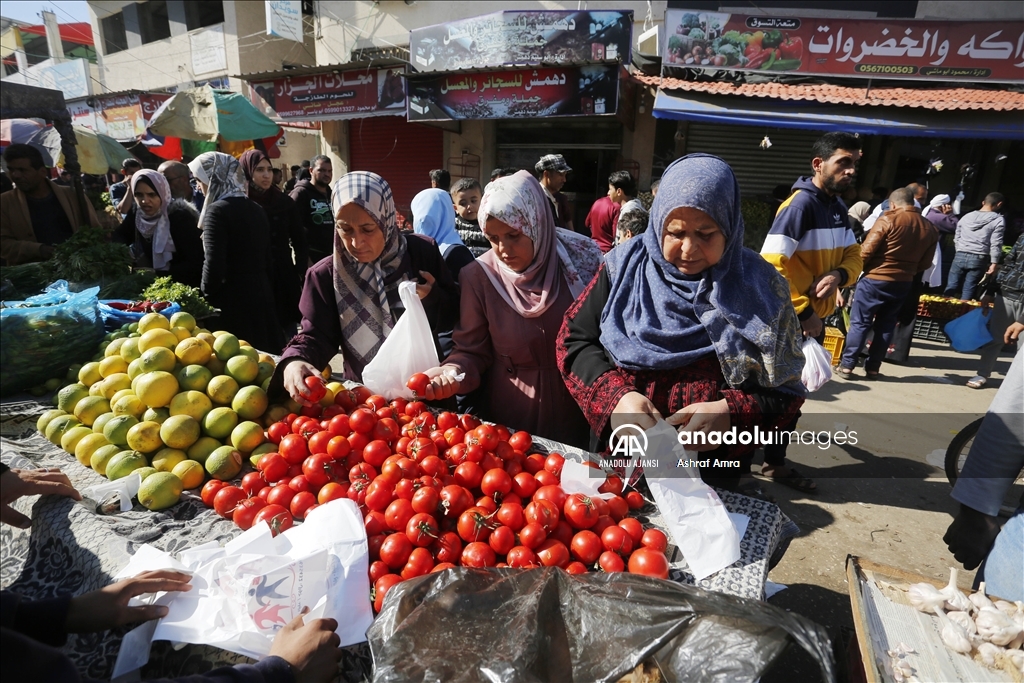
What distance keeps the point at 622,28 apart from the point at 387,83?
4651mm

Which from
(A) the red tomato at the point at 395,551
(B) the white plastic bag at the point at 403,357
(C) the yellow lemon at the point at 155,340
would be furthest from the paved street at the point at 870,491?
(C) the yellow lemon at the point at 155,340

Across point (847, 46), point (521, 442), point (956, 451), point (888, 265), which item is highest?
point (847, 46)

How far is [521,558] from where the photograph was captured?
1414 millimetres

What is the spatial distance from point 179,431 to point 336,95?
10.8 metres

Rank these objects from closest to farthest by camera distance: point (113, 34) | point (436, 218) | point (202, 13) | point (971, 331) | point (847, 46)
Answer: point (436, 218), point (971, 331), point (847, 46), point (202, 13), point (113, 34)

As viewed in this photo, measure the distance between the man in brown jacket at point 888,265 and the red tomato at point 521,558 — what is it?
5.75m

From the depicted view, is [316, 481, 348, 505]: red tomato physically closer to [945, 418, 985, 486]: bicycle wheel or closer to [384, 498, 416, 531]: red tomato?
[384, 498, 416, 531]: red tomato

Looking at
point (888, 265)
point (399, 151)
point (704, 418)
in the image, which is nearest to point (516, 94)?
point (399, 151)

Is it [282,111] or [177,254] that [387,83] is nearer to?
[282,111]

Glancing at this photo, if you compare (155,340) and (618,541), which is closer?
(618,541)

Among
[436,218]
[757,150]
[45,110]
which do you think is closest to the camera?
[436,218]

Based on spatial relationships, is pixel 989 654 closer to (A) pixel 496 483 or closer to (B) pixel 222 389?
(A) pixel 496 483

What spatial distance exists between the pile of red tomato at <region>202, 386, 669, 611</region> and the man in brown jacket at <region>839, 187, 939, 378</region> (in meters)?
5.43

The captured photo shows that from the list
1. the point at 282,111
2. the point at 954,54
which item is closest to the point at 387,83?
the point at 282,111
